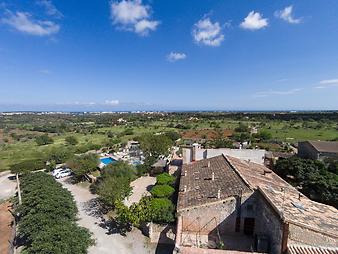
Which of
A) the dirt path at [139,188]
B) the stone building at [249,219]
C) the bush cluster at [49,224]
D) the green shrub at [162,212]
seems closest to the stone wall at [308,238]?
the stone building at [249,219]

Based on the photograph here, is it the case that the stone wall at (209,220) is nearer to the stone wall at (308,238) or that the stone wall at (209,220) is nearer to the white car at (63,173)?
the stone wall at (308,238)

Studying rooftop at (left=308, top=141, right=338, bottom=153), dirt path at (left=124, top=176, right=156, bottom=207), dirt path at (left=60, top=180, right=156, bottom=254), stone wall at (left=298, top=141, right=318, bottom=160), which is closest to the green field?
stone wall at (left=298, top=141, right=318, bottom=160)

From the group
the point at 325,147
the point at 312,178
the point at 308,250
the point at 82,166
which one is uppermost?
the point at 308,250

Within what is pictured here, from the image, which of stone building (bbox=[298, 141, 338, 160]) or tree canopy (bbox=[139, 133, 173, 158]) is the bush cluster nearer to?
tree canopy (bbox=[139, 133, 173, 158])

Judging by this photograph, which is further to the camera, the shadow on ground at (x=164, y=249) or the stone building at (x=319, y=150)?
the stone building at (x=319, y=150)

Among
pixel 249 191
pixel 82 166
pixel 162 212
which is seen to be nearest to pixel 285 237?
pixel 249 191

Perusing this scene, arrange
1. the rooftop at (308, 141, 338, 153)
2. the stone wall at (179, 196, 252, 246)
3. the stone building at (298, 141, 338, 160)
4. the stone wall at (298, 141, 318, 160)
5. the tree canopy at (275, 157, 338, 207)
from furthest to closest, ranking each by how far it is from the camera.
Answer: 1. the stone wall at (298, 141, 318, 160)
2. the rooftop at (308, 141, 338, 153)
3. the stone building at (298, 141, 338, 160)
4. the tree canopy at (275, 157, 338, 207)
5. the stone wall at (179, 196, 252, 246)

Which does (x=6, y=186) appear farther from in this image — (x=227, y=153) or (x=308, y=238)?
(x=308, y=238)
